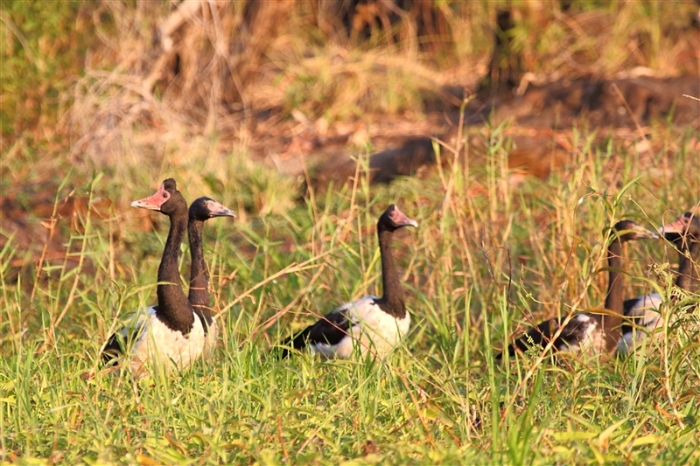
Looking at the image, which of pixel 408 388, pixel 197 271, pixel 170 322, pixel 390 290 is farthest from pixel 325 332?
pixel 408 388

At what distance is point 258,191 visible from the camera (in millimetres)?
8945

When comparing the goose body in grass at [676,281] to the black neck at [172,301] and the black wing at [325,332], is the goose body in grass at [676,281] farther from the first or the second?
the black neck at [172,301]

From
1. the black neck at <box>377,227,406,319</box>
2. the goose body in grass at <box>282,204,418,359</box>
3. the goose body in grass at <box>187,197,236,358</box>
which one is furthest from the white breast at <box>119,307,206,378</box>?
the black neck at <box>377,227,406,319</box>

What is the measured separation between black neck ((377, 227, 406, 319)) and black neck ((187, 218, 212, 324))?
922 millimetres

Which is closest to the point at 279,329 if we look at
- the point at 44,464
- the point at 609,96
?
the point at 44,464

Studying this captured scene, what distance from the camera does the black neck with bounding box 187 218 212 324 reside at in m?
5.73

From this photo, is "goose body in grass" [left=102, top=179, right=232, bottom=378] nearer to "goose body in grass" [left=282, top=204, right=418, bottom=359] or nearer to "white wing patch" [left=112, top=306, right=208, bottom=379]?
"white wing patch" [left=112, top=306, right=208, bottom=379]

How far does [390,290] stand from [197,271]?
103 cm

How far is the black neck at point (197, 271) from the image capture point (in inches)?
225

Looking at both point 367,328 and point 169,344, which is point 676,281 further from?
point 169,344

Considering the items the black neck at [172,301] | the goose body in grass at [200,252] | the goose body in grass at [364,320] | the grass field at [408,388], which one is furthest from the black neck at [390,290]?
the black neck at [172,301]

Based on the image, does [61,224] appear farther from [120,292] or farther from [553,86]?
[553,86]

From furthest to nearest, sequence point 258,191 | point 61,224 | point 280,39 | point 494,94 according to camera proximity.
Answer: point 280,39 → point 494,94 → point 258,191 → point 61,224

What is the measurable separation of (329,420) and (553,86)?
778 cm
